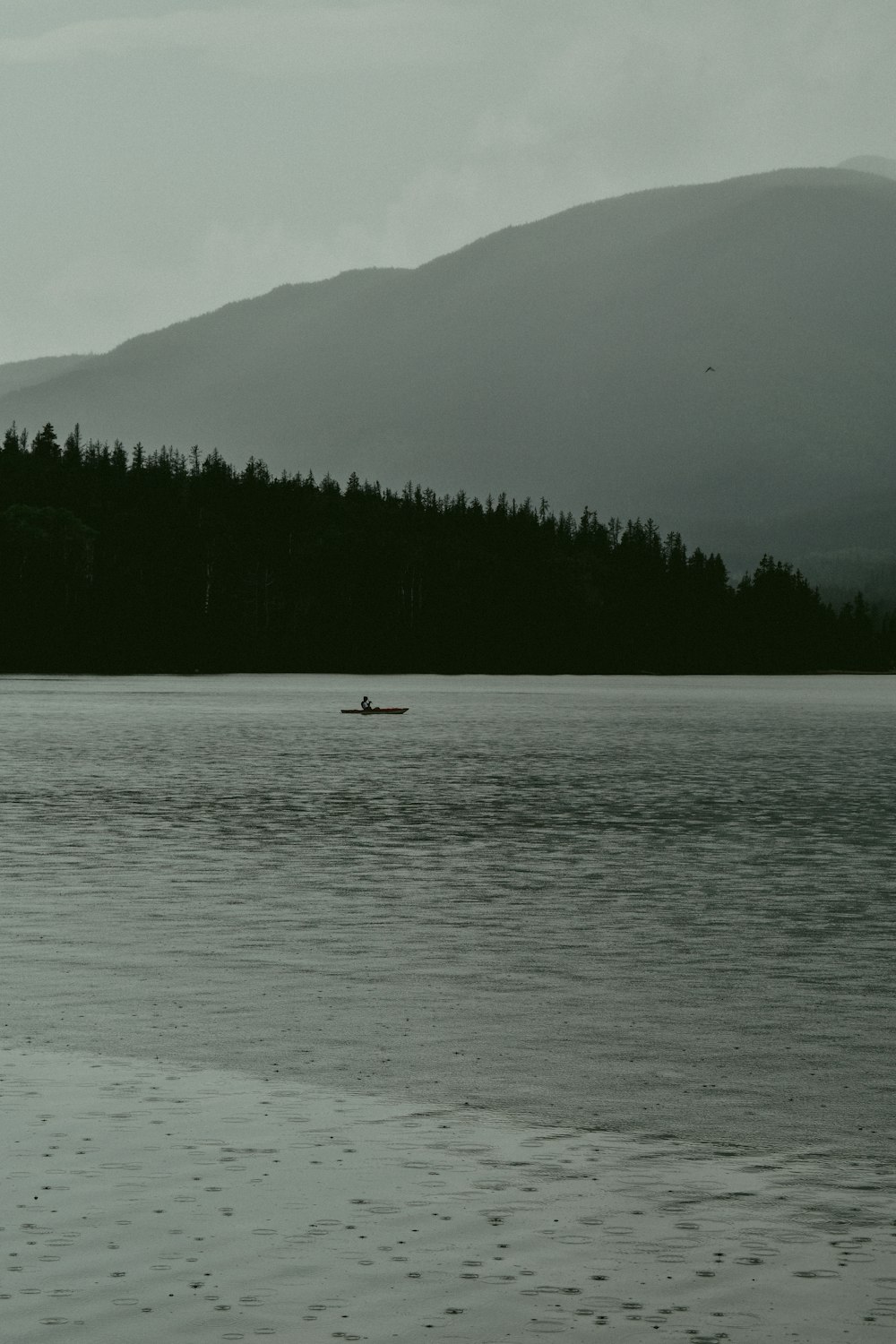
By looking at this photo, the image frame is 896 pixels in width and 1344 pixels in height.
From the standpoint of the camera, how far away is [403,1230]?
42.8 ft

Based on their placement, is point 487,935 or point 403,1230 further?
point 487,935

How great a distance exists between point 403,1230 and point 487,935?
50.0 ft

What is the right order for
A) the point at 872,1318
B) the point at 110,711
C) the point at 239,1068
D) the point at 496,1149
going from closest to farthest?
the point at 872,1318 < the point at 496,1149 < the point at 239,1068 < the point at 110,711

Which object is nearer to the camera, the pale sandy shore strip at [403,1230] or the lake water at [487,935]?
the pale sandy shore strip at [403,1230]

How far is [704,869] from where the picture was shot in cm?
3781

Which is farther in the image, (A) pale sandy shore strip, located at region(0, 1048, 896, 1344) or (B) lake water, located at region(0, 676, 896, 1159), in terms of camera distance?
(B) lake water, located at region(0, 676, 896, 1159)

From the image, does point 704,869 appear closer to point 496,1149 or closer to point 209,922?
point 209,922

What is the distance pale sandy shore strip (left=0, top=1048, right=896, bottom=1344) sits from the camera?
11297 millimetres

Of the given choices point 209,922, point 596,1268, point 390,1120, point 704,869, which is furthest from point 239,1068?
point 704,869

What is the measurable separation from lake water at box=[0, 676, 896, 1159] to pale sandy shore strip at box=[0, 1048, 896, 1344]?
1.32 metres

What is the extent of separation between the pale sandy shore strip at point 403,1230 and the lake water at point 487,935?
1.32 m

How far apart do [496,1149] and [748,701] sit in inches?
6323

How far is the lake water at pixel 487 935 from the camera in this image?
18.3 m

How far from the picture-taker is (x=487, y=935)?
28.2 m
